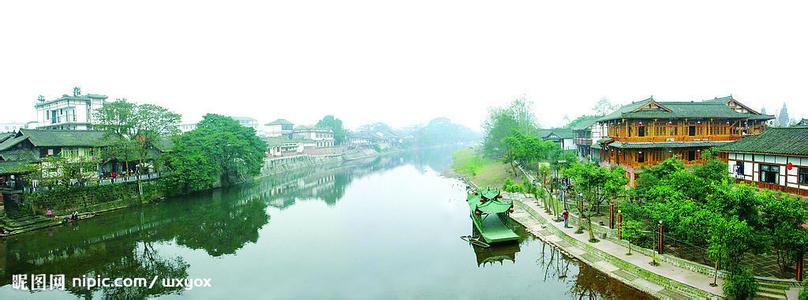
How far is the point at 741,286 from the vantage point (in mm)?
11648

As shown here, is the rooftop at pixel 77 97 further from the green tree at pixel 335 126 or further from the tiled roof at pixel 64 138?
the green tree at pixel 335 126

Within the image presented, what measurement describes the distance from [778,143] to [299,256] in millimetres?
24864

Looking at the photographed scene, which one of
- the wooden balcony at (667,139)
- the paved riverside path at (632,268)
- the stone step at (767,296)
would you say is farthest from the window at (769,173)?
the stone step at (767,296)

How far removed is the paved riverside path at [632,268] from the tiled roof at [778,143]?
9444mm

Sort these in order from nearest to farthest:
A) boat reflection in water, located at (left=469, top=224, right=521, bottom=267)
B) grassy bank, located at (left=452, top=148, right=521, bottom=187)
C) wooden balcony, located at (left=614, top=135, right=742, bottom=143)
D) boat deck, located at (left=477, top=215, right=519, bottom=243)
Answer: boat reflection in water, located at (left=469, top=224, right=521, bottom=267), boat deck, located at (left=477, top=215, right=519, bottom=243), wooden balcony, located at (left=614, top=135, right=742, bottom=143), grassy bank, located at (left=452, top=148, right=521, bottom=187)

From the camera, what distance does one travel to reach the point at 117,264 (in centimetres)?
2000

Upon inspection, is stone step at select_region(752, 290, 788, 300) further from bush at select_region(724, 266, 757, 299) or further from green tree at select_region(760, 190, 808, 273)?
green tree at select_region(760, 190, 808, 273)

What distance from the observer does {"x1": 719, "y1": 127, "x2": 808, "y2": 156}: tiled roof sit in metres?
18.4

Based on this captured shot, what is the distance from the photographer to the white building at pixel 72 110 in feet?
153

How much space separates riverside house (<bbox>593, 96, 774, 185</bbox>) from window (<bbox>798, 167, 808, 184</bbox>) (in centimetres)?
967

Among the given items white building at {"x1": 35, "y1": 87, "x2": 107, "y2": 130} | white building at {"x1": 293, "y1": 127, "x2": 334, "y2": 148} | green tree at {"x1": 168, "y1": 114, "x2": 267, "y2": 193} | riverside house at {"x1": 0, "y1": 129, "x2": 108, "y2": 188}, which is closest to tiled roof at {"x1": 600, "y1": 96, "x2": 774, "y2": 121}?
green tree at {"x1": 168, "y1": 114, "x2": 267, "y2": 193}

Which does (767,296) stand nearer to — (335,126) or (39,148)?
(39,148)

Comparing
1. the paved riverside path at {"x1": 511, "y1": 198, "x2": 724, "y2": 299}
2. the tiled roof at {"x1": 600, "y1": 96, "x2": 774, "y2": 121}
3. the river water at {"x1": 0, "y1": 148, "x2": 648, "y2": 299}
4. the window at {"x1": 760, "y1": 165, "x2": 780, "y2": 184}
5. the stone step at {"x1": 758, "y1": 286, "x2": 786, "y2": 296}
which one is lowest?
the river water at {"x1": 0, "y1": 148, "x2": 648, "y2": 299}

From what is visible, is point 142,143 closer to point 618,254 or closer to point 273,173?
point 273,173
